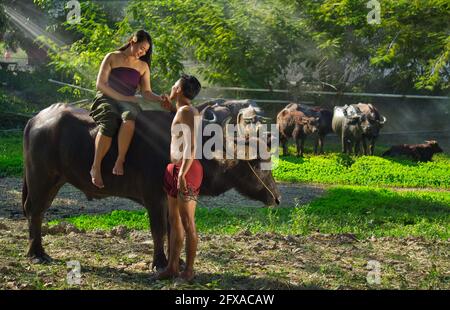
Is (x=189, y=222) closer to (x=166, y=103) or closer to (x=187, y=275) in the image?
(x=187, y=275)

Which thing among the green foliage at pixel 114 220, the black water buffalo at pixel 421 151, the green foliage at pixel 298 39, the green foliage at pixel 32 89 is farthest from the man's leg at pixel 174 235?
the green foliage at pixel 32 89

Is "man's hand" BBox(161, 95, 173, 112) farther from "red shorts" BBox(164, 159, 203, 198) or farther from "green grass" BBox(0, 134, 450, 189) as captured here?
"green grass" BBox(0, 134, 450, 189)

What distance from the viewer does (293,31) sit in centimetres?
2572

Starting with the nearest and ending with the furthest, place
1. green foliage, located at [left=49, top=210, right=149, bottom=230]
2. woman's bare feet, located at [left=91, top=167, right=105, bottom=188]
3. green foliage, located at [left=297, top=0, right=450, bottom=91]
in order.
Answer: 1. woman's bare feet, located at [left=91, top=167, right=105, bottom=188]
2. green foliage, located at [left=49, top=210, right=149, bottom=230]
3. green foliage, located at [left=297, top=0, right=450, bottom=91]

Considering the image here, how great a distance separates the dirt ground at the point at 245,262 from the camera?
24.4 feet

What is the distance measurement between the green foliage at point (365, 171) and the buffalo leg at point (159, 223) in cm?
915

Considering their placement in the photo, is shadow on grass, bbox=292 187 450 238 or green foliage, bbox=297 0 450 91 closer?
shadow on grass, bbox=292 187 450 238

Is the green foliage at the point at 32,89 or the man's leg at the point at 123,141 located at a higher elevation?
the green foliage at the point at 32,89

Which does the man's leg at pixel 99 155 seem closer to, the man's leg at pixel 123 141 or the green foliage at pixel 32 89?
the man's leg at pixel 123 141

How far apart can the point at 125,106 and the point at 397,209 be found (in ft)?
21.9

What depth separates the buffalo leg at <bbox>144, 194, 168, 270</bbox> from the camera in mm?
7500

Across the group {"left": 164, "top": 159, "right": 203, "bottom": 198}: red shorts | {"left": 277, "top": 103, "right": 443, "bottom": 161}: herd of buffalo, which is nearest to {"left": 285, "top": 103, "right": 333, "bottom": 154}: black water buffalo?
{"left": 277, "top": 103, "right": 443, "bottom": 161}: herd of buffalo

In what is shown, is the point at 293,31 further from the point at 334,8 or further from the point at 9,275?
the point at 9,275
